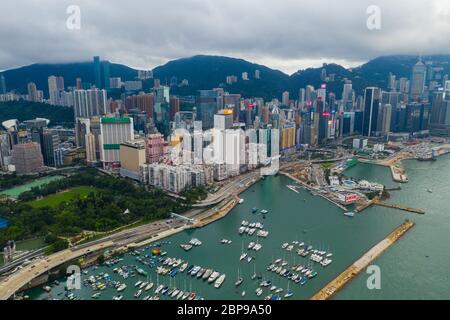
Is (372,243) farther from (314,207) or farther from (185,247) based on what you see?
(185,247)

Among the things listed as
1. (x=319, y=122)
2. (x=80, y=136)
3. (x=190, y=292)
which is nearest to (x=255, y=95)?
(x=319, y=122)

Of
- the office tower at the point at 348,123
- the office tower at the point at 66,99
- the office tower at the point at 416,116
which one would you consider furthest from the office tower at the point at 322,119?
the office tower at the point at 66,99

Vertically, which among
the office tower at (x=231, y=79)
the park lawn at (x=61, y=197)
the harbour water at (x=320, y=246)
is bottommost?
the harbour water at (x=320, y=246)

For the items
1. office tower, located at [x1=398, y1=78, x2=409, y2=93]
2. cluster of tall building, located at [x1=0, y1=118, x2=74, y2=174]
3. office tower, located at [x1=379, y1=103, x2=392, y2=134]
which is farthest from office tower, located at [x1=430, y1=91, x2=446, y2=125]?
cluster of tall building, located at [x1=0, y1=118, x2=74, y2=174]

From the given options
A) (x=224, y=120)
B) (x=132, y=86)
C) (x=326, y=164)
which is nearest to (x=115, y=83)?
(x=132, y=86)

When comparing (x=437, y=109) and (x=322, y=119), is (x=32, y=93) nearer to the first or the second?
(x=322, y=119)

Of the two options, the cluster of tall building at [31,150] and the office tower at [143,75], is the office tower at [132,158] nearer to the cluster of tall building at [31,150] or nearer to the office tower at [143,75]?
the cluster of tall building at [31,150]
